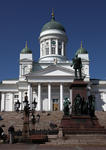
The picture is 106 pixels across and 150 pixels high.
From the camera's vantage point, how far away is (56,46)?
65.1m

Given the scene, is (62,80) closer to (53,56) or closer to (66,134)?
(53,56)

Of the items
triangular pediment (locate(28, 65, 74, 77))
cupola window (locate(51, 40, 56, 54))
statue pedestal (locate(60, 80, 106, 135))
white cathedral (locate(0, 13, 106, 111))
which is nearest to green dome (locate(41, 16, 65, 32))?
white cathedral (locate(0, 13, 106, 111))

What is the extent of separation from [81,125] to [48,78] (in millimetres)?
34557

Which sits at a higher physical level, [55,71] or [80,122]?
[55,71]

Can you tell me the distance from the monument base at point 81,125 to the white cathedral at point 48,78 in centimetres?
3302

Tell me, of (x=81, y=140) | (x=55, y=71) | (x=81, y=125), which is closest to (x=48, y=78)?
(x=55, y=71)

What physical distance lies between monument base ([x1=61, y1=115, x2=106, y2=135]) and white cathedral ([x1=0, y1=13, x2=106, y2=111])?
33025 millimetres

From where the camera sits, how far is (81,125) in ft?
61.4

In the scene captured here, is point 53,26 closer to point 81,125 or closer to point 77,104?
point 77,104

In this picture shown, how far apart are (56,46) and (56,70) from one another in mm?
12895

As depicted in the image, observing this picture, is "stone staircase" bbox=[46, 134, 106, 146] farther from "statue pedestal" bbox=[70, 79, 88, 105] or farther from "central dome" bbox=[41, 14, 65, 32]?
"central dome" bbox=[41, 14, 65, 32]

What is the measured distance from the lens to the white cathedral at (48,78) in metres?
52.9

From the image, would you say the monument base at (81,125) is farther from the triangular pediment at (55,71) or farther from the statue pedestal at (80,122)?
the triangular pediment at (55,71)

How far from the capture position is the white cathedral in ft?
174
